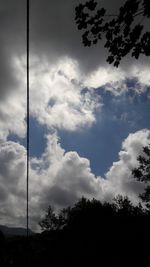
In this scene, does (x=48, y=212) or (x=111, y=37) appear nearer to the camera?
(x=111, y=37)

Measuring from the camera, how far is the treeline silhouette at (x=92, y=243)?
33.9 m

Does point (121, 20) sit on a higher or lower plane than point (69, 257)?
higher

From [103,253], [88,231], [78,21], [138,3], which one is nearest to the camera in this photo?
[138,3]

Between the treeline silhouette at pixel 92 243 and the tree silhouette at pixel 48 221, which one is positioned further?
the tree silhouette at pixel 48 221

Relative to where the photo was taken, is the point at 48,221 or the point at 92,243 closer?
the point at 92,243

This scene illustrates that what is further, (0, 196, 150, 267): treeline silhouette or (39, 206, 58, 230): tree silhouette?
(39, 206, 58, 230): tree silhouette

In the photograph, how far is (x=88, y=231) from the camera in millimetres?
41500

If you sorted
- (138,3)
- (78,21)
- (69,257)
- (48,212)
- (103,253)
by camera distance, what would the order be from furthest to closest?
(48,212) < (69,257) < (103,253) < (78,21) < (138,3)

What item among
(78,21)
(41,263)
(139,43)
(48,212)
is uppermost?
(48,212)

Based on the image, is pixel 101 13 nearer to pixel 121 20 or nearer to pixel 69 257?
pixel 121 20

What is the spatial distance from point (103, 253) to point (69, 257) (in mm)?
4862

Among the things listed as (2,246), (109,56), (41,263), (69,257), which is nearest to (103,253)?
(69,257)

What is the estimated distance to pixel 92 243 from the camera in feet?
123

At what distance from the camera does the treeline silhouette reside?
33.9 metres
